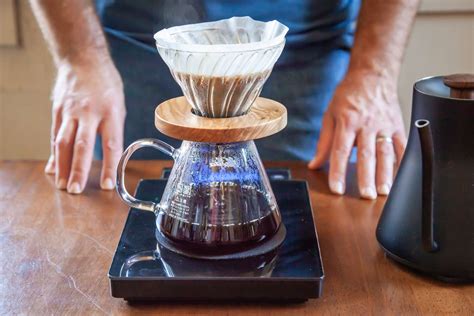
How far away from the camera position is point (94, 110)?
89 centimetres

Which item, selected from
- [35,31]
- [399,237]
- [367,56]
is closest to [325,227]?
[399,237]

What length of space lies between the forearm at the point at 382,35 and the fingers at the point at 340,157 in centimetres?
13

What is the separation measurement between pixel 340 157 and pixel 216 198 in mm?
277

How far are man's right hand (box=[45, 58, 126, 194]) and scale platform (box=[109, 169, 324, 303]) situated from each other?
236 millimetres

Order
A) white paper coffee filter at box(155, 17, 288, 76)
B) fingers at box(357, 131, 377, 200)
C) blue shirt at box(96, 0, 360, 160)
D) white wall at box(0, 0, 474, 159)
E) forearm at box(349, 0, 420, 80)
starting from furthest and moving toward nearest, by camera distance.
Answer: white wall at box(0, 0, 474, 159) < blue shirt at box(96, 0, 360, 160) < forearm at box(349, 0, 420, 80) < fingers at box(357, 131, 377, 200) < white paper coffee filter at box(155, 17, 288, 76)

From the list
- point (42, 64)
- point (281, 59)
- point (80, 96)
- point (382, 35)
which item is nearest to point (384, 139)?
point (382, 35)

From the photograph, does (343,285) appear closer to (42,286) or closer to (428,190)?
(428,190)

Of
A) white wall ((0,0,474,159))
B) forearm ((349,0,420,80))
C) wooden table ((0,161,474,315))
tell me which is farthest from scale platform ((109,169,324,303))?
white wall ((0,0,474,159))

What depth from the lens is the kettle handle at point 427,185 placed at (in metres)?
0.55

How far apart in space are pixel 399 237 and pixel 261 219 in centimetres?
13

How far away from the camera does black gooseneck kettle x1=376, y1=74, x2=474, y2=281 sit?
571 millimetres

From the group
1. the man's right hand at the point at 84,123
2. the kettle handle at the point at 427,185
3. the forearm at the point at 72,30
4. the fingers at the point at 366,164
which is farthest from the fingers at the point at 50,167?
the kettle handle at the point at 427,185

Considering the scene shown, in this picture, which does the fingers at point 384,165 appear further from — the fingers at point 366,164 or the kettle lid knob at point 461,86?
the kettle lid knob at point 461,86

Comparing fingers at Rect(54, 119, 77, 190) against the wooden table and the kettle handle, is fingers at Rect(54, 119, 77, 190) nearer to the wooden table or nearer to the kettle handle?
the wooden table
